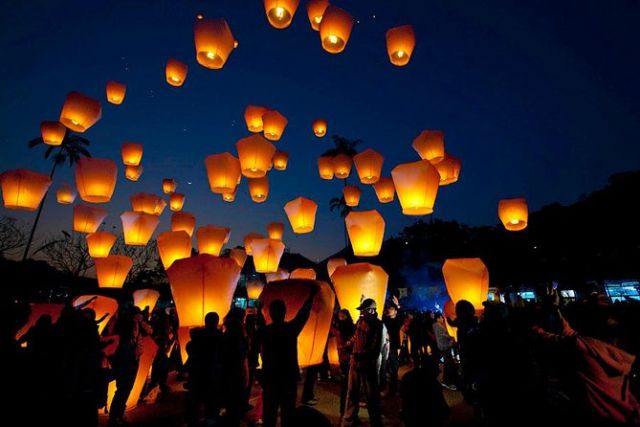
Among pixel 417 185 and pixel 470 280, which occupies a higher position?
pixel 417 185

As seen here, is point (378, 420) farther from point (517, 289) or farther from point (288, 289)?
point (517, 289)

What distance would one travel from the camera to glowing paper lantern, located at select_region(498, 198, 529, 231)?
9.76 meters

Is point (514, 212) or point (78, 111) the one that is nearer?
point (78, 111)

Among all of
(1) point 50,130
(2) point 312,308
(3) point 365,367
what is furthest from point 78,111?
(3) point 365,367

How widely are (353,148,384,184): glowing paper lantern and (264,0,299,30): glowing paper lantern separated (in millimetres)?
3913

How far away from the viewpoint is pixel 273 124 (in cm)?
957

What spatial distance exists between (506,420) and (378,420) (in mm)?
2028

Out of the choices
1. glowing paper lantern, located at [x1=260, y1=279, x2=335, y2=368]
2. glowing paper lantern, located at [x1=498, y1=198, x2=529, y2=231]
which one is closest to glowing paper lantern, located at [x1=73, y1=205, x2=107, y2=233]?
glowing paper lantern, located at [x1=260, y1=279, x2=335, y2=368]

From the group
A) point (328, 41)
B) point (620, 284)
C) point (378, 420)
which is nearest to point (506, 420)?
point (378, 420)

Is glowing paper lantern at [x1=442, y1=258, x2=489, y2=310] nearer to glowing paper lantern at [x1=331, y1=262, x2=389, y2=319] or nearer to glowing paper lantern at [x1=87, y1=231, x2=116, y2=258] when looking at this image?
glowing paper lantern at [x1=331, y1=262, x2=389, y2=319]

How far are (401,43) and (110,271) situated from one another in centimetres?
890

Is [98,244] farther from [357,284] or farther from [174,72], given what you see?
[357,284]

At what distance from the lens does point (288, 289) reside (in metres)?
5.27

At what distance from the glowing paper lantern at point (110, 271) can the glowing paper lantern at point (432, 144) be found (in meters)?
8.03
